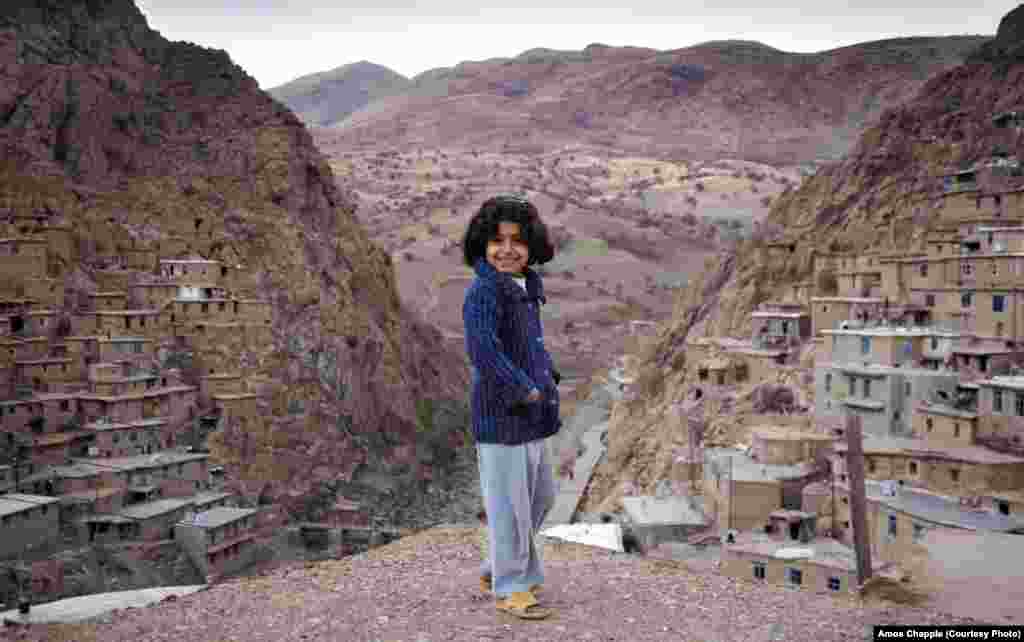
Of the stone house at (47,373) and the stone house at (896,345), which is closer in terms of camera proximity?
the stone house at (896,345)

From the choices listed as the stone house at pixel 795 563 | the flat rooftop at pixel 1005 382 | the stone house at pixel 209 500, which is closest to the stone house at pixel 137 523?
the stone house at pixel 209 500

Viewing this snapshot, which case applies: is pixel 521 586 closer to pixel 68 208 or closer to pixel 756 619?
pixel 756 619

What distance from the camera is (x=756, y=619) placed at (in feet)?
18.0

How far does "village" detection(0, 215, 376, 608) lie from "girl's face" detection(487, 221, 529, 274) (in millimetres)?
21511

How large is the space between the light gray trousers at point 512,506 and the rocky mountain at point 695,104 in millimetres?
104186

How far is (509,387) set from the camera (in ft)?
16.5

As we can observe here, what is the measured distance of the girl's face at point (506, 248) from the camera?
532 centimetres

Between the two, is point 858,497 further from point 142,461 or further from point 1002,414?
point 142,461

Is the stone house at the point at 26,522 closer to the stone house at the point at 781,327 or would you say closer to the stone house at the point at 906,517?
the stone house at the point at 906,517

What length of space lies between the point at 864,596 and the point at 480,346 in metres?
3.14

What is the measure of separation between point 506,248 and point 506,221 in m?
0.16

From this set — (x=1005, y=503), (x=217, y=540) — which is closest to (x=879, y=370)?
(x=1005, y=503)

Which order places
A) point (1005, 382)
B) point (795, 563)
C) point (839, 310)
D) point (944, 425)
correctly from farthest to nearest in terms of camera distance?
point (839, 310), point (944, 425), point (1005, 382), point (795, 563)

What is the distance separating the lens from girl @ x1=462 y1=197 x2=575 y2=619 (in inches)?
203
